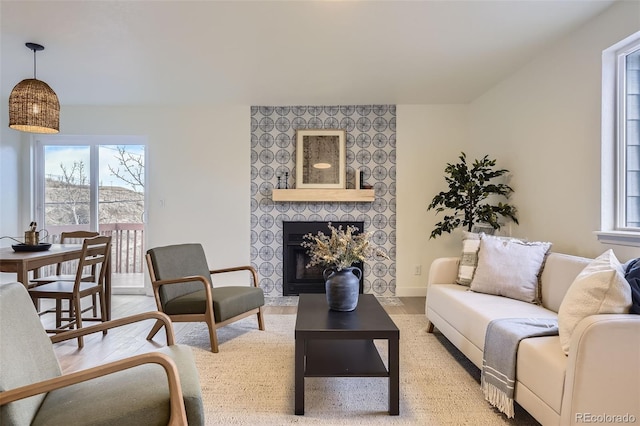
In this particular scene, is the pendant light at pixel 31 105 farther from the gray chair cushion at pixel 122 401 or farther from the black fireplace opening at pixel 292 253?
the black fireplace opening at pixel 292 253

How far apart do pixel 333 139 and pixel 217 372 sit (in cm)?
301

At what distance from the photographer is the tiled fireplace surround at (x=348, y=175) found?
429 centimetres

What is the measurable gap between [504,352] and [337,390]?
0.96m

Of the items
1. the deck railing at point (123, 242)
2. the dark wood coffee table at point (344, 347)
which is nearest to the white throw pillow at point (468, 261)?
the dark wood coffee table at point (344, 347)

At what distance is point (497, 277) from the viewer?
95.3 inches

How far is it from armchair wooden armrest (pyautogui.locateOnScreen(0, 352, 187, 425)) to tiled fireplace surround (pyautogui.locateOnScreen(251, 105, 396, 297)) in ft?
10.3

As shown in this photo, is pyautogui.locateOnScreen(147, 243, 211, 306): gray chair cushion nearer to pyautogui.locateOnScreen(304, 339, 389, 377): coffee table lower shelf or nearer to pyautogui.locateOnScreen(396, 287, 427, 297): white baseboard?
pyautogui.locateOnScreen(304, 339, 389, 377): coffee table lower shelf

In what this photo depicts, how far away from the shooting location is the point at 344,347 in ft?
7.02

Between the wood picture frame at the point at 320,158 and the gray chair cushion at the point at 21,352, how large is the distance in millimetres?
3156

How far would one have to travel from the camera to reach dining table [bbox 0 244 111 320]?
2432 millimetres

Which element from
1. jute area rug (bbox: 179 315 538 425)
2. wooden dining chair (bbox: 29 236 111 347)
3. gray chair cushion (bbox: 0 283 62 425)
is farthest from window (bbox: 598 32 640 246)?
wooden dining chair (bbox: 29 236 111 347)

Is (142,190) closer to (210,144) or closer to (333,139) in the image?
(210,144)

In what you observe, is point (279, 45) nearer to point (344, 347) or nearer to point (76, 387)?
point (344, 347)

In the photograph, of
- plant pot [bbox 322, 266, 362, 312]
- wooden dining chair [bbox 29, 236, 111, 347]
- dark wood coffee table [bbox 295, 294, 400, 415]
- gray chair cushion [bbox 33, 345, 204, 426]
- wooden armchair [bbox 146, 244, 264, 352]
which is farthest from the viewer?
wooden dining chair [bbox 29, 236, 111, 347]
